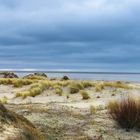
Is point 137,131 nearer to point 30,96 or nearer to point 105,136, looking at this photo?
point 105,136

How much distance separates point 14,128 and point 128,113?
17.5 feet

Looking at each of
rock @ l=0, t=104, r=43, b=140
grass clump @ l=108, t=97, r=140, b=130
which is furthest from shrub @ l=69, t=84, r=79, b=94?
rock @ l=0, t=104, r=43, b=140

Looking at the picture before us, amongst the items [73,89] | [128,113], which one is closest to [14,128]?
[128,113]

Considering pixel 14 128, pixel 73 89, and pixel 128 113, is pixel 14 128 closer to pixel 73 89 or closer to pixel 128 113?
pixel 128 113

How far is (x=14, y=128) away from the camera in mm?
7992

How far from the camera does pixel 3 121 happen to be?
8133mm

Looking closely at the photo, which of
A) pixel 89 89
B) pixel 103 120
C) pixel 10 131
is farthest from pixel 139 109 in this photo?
pixel 89 89

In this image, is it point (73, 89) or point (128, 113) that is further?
point (73, 89)

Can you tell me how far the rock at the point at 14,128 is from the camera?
7.48m

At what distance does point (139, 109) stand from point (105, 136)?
5.66 ft

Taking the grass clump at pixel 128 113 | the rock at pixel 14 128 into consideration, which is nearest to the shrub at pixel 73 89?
the grass clump at pixel 128 113

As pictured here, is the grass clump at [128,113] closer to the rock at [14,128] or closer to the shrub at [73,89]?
the rock at [14,128]

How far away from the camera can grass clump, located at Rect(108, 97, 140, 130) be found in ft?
40.9

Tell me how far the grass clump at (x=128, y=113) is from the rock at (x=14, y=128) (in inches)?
170
